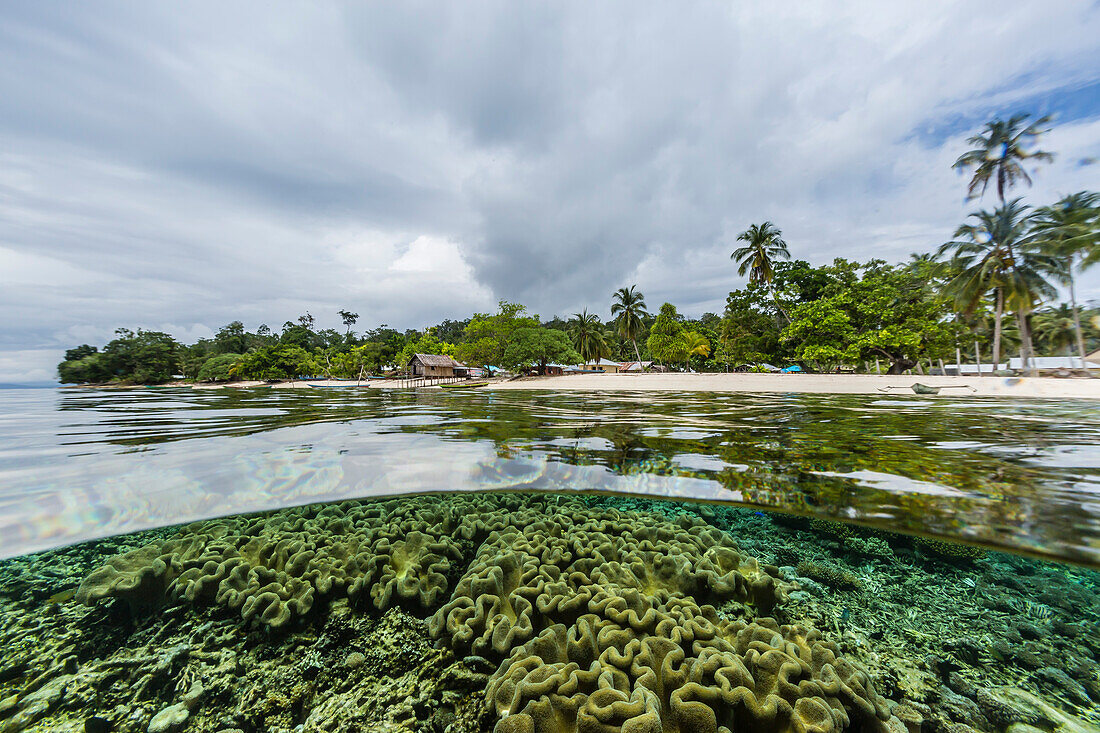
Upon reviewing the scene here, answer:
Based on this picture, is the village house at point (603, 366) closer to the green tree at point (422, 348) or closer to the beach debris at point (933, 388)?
the green tree at point (422, 348)

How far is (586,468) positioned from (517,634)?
2.06 m

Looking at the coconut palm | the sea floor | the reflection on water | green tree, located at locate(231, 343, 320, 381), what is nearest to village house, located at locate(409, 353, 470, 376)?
green tree, located at locate(231, 343, 320, 381)

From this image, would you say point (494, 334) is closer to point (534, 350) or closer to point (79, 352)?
point (534, 350)

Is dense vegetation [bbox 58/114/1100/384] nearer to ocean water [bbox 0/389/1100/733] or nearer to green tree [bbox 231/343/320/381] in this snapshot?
green tree [bbox 231/343/320/381]

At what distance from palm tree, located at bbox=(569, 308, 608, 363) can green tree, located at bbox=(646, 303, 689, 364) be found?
1223 centimetres

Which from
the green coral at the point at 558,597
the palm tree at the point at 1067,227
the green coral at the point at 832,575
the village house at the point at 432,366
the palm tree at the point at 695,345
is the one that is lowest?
the green coral at the point at 832,575

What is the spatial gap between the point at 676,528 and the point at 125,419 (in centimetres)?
982

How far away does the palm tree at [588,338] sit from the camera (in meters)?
58.6

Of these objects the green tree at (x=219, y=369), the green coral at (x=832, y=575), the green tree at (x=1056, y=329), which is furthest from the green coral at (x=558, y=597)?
the green tree at (x=1056, y=329)

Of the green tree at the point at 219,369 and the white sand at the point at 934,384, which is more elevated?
the green tree at the point at 219,369

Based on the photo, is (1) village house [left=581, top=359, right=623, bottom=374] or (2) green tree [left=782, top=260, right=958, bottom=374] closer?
(2) green tree [left=782, top=260, right=958, bottom=374]

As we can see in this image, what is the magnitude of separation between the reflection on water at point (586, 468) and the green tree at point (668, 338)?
40.7 metres

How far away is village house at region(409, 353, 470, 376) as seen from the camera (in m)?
47.0

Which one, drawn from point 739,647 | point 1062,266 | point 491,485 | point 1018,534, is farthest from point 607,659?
point 1062,266
